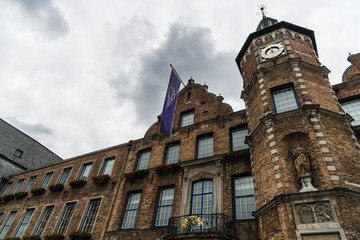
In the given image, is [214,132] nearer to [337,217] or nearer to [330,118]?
[330,118]

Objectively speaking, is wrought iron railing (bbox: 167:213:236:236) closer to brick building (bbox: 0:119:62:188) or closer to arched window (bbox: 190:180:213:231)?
arched window (bbox: 190:180:213:231)

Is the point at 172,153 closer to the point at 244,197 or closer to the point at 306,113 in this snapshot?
the point at 244,197

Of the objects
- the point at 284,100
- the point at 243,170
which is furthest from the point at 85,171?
the point at 284,100

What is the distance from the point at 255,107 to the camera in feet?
41.1

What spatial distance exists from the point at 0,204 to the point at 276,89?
85.8 ft

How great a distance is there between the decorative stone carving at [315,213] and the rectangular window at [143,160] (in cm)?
1063

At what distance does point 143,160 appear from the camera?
16.7 m

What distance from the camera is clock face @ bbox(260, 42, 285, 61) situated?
14259 mm

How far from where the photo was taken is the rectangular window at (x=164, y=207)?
1250 centimetres

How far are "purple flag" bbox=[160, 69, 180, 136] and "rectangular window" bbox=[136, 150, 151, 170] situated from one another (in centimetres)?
425

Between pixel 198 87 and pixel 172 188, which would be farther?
pixel 198 87

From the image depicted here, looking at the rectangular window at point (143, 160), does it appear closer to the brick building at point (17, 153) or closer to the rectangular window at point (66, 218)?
the rectangular window at point (66, 218)

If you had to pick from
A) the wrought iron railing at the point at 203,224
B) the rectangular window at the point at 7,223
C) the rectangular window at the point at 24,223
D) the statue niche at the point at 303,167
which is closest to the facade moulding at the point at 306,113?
the statue niche at the point at 303,167

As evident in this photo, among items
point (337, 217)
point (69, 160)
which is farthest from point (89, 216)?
point (337, 217)
